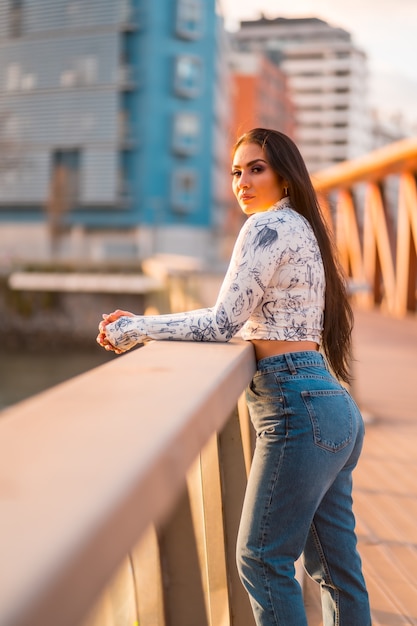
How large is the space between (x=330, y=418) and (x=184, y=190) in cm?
4614

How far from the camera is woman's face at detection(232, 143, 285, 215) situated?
196 centimetres

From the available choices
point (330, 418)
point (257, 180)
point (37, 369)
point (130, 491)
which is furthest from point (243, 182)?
point (37, 369)

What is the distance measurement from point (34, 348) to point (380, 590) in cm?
2784

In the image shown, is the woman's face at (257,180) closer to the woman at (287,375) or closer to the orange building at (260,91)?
the woman at (287,375)

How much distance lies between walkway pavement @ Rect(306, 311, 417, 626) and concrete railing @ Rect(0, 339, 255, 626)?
421 mm

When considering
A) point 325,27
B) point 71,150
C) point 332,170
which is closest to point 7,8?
point 71,150

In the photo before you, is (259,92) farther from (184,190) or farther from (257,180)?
(257,180)

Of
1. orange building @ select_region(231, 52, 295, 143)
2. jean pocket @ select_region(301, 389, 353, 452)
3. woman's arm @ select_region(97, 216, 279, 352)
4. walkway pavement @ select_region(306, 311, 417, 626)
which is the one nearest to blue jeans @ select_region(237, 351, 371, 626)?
jean pocket @ select_region(301, 389, 353, 452)

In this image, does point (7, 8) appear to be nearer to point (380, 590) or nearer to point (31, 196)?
point (31, 196)

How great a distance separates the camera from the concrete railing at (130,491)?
627 mm

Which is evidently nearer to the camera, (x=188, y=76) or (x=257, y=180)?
(x=257, y=180)

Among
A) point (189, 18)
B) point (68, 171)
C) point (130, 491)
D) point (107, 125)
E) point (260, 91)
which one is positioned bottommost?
point (130, 491)

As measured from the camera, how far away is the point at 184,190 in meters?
47.2

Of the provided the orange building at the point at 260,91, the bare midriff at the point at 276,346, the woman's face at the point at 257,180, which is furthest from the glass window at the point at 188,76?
the bare midriff at the point at 276,346
